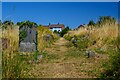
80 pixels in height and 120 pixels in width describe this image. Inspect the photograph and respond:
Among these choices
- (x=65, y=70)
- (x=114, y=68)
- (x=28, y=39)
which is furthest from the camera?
(x=28, y=39)

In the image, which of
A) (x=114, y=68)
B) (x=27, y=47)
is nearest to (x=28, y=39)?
(x=27, y=47)

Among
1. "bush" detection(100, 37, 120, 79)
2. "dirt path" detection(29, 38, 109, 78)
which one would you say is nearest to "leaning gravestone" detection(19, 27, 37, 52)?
"dirt path" detection(29, 38, 109, 78)

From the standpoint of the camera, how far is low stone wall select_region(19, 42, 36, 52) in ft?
37.7

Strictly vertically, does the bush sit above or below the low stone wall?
below

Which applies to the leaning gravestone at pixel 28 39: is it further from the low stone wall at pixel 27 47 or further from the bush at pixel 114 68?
the bush at pixel 114 68

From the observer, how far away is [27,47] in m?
11.6

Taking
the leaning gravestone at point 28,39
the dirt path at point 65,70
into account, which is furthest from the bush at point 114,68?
the leaning gravestone at point 28,39

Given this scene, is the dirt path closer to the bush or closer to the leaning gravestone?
the bush

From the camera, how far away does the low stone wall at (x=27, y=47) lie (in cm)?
1150

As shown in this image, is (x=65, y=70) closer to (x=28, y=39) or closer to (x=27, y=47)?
(x=27, y=47)

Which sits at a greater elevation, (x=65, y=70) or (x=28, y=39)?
(x=28, y=39)

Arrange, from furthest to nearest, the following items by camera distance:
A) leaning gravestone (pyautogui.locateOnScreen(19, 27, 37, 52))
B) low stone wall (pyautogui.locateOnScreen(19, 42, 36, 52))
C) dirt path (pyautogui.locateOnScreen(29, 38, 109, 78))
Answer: leaning gravestone (pyautogui.locateOnScreen(19, 27, 37, 52)) < low stone wall (pyautogui.locateOnScreen(19, 42, 36, 52)) < dirt path (pyautogui.locateOnScreen(29, 38, 109, 78))

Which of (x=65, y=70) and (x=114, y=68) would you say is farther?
(x=65, y=70)

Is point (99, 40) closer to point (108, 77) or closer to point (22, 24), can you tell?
point (22, 24)
